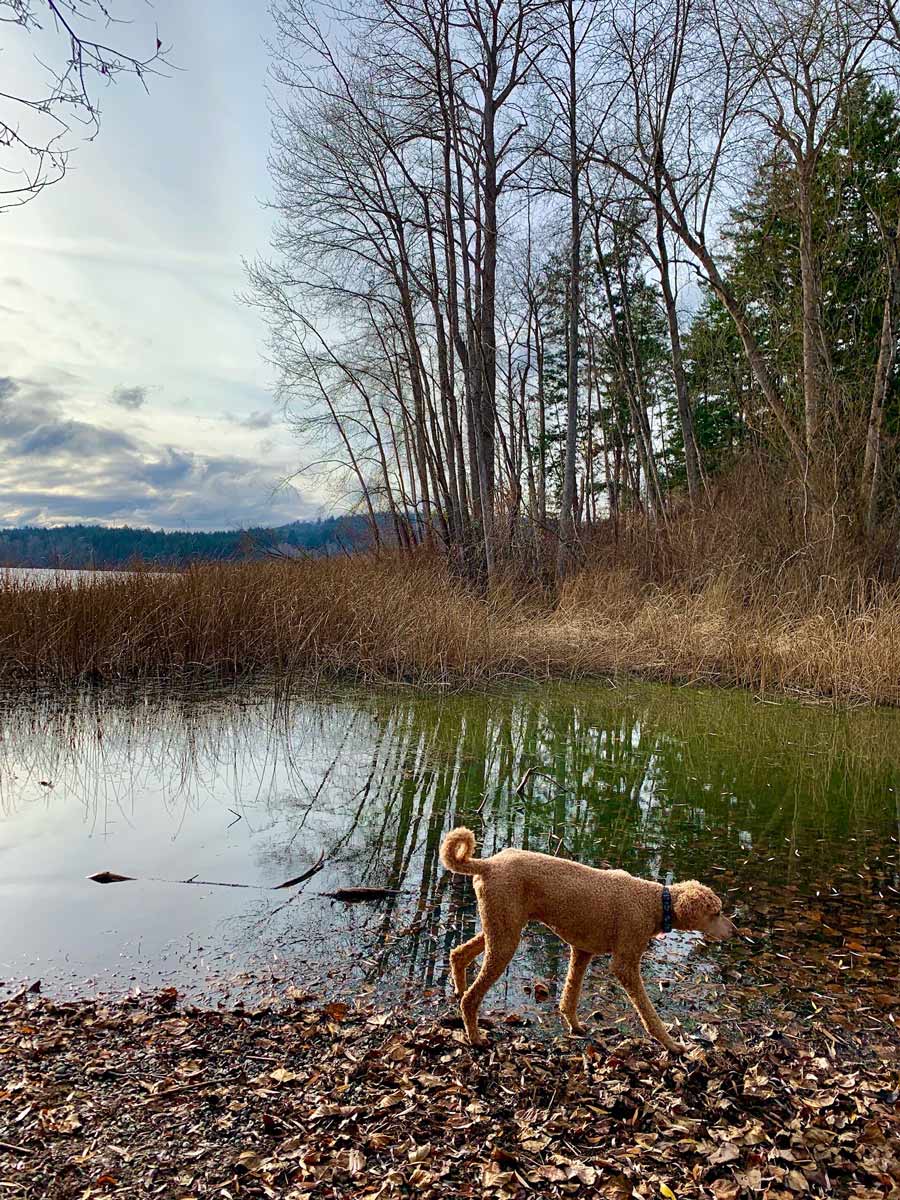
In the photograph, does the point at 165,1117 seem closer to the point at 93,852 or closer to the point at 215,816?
the point at 93,852

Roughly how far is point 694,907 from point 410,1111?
1.11 m

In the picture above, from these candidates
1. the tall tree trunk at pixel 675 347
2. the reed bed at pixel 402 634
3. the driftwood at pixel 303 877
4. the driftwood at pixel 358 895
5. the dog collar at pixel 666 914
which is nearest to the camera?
the dog collar at pixel 666 914

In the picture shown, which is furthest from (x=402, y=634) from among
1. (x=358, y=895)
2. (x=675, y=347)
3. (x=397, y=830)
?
(x=675, y=347)

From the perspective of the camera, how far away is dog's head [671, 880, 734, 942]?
8.91ft

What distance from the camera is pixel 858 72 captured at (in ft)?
41.3

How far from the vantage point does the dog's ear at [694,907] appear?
8.91 ft

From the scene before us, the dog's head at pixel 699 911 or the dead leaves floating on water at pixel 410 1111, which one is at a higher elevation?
the dog's head at pixel 699 911

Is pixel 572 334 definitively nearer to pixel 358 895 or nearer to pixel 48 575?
pixel 48 575

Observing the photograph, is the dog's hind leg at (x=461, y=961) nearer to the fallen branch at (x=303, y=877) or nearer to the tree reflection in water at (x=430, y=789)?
the tree reflection in water at (x=430, y=789)

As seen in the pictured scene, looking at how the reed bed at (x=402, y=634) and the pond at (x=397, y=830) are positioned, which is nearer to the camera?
the pond at (x=397, y=830)

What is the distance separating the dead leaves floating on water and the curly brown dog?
0.78 feet

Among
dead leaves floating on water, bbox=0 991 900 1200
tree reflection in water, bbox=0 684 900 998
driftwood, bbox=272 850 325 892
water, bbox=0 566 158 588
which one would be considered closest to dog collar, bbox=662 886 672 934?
dead leaves floating on water, bbox=0 991 900 1200

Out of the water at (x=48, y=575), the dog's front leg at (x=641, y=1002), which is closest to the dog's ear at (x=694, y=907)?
the dog's front leg at (x=641, y=1002)

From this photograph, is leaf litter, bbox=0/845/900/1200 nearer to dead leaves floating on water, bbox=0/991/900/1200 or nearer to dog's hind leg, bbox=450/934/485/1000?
dead leaves floating on water, bbox=0/991/900/1200
